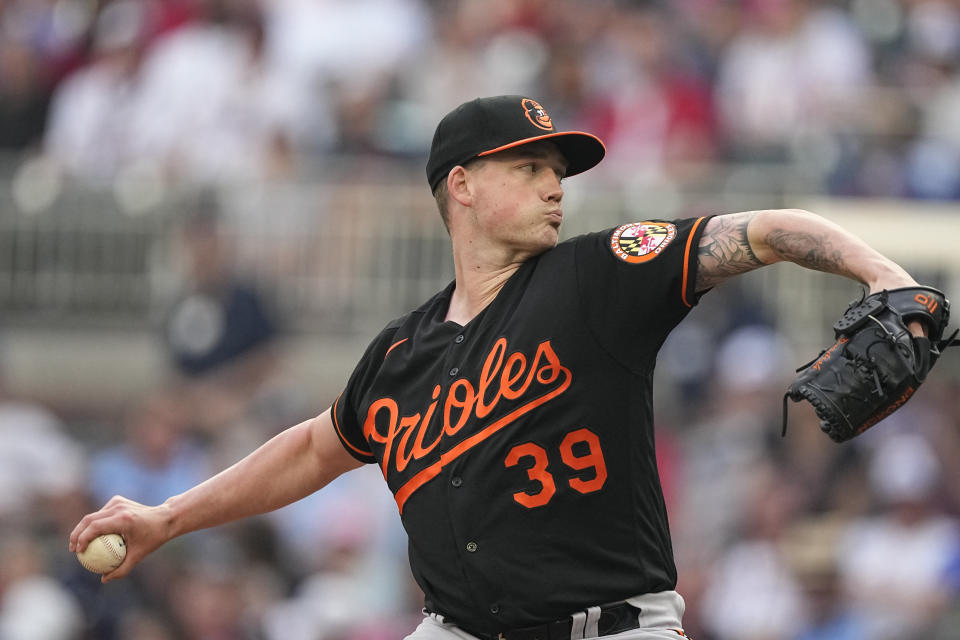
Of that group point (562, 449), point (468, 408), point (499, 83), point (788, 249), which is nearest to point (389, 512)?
point (499, 83)

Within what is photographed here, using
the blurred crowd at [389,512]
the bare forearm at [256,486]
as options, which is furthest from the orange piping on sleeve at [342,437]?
the blurred crowd at [389,512]

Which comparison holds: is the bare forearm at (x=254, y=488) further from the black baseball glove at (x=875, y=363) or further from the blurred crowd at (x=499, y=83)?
the blurred crowd at (x=499, y=83)

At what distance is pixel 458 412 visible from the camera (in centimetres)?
Result: 468

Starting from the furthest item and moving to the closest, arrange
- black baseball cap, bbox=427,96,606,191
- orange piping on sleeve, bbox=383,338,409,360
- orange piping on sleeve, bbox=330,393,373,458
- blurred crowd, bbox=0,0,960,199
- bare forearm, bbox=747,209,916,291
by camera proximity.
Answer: blurred crowd, bbox=0,0,960,199, orange piping on sleeve, bbox=330,393,373,458, orange piping on sleeve, bbox=383,338,409,360, black baseball cap, bbox=427,96,606,191, bare forearm, bbox=747,209,916,291

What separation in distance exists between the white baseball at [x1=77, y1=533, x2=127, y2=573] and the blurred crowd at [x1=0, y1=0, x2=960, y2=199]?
6799 mm

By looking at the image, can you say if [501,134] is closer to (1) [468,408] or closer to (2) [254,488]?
(1) [468,408]

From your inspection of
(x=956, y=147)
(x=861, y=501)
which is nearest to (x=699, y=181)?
(x=956, y=147)

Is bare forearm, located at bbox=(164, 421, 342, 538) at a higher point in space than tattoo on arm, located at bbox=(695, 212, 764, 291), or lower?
lower

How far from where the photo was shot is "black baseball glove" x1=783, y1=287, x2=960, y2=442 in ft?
12.8

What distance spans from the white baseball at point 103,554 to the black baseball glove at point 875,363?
7.31 ft

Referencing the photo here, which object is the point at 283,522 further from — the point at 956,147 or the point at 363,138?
the point at 956,147

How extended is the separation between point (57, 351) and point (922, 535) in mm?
6558

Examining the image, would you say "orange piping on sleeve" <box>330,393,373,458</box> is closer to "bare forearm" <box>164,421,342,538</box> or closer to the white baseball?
"bare forearm" <box>164,421,342,538</box>

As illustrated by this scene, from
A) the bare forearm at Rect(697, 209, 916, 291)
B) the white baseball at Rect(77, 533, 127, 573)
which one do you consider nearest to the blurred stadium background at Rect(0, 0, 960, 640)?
the white baseball at Rect(77, 533, 127, 573)
